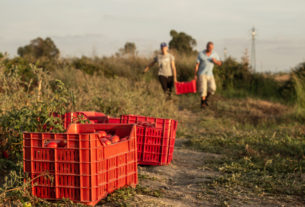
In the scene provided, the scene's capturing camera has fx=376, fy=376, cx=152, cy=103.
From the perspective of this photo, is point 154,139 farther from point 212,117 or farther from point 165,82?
point 165,82

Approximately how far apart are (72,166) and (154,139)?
1.77 metres

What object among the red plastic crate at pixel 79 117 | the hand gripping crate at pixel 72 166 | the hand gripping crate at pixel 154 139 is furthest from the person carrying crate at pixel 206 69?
the hand gripping crate at pixel 72 166

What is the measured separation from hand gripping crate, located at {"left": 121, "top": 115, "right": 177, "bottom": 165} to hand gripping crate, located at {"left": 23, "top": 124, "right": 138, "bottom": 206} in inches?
50.1

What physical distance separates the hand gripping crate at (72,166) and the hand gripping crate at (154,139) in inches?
50.1

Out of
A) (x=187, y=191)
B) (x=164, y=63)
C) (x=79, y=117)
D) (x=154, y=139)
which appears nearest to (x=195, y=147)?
(x=154, y=139)

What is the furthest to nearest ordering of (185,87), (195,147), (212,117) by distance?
1. (185,87)
2. (212,117)
3. (195,147)

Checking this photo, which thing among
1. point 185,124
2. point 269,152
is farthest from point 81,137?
point 185,124

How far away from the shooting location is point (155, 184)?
13.6 ft

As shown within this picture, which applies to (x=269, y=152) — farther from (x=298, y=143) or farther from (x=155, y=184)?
(x=155, y=184)

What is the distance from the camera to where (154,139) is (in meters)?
4.81

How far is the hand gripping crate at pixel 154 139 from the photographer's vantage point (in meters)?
4.77

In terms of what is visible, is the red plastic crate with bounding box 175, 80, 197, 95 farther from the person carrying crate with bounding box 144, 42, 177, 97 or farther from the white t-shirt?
the white t-shirt

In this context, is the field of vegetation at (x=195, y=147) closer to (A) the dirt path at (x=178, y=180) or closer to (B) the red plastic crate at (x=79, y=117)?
(A) the dirt path at (x=178, y=180)

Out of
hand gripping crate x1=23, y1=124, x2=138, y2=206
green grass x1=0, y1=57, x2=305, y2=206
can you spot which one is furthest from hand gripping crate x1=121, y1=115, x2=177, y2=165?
hand gripping crate x1=23, y1=124, x2=138, y2=206
